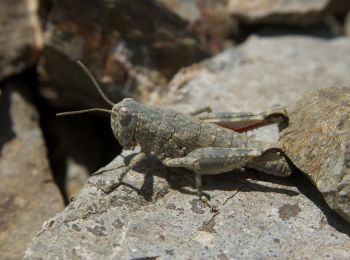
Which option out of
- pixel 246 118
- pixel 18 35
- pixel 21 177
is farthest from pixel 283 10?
pixel 21 177

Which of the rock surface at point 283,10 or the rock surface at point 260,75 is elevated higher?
the rock surface at point 283,10

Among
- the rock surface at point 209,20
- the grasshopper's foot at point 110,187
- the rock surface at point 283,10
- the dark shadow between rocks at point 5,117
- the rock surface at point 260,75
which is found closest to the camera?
the grasshopper's foot at point 110,187

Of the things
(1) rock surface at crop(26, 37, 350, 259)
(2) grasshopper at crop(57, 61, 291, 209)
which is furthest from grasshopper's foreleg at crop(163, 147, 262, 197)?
(1) rock surface at crop(26, 37, 350, 259)

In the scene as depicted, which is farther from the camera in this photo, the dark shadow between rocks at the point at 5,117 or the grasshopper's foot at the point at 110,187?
the dark shadow between rocks at the point at 5,117

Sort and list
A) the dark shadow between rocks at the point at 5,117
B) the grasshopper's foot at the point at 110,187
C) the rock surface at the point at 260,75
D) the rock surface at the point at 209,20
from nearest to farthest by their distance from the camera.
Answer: the grasshopper's foot at the point at 110,187, the rock surface at the point at 260,75, the dark shadow between rocks at the point at 5,117, the rock surface at the point at 209,20

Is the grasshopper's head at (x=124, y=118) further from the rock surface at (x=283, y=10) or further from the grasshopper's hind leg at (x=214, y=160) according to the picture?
the rock surface at (x=283, y=10)

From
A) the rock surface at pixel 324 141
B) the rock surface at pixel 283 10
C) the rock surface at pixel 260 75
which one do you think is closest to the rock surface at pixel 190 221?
the rock surface at pixel 324 141

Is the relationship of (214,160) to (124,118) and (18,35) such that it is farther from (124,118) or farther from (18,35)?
(18,35)

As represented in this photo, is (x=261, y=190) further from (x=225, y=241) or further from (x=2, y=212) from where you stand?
(x=2, y=212)
